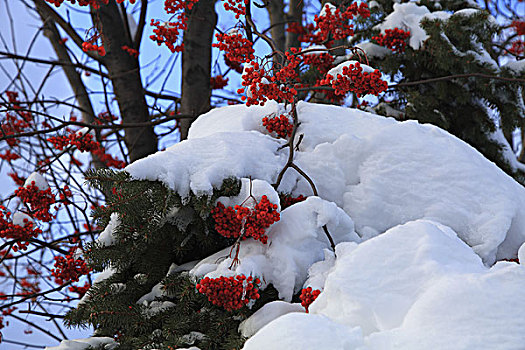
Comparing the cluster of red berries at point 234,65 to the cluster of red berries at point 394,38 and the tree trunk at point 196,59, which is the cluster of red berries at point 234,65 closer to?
the tree trunk at point 196,59

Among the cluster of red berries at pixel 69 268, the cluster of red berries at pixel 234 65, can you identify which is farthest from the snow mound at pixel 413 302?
the cluster of red berries at pixel 234 65

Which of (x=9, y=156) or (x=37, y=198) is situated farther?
(x=9, y=156)

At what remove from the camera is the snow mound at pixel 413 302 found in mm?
915

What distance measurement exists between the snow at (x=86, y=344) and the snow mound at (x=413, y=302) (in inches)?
33.1

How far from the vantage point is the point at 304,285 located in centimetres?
152

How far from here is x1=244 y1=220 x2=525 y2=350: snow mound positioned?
915 millimetres

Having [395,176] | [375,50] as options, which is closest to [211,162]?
[395,176]

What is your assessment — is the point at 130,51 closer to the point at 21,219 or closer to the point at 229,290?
the point at 21,219

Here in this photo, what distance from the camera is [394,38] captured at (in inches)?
141

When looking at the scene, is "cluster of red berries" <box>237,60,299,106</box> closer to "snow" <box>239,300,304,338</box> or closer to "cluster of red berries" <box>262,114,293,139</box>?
"cluster of red berries" <box>262,114,293,139</box>

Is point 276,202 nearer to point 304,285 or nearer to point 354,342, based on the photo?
point 304,285

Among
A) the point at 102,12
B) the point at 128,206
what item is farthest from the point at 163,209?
the point at 102,12

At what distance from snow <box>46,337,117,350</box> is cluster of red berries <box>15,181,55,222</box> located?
1.27 metres

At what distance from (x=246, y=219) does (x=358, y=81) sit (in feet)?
2.73
